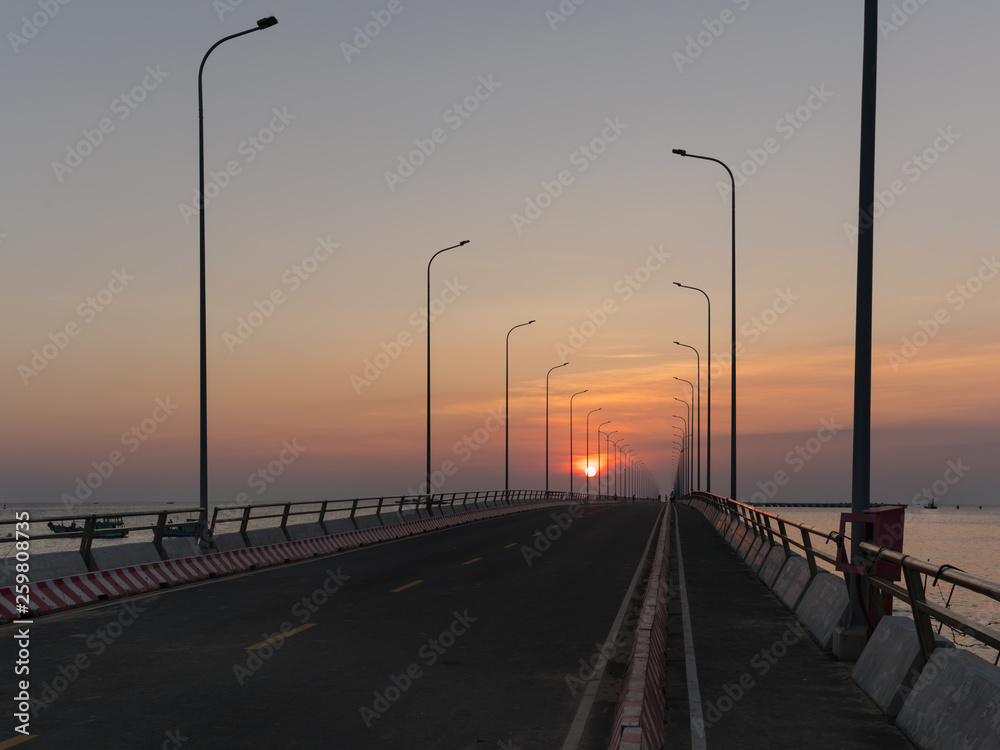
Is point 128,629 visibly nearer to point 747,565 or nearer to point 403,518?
point 747,565

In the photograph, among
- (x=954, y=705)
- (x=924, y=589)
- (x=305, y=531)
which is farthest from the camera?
(x=305, y=531)

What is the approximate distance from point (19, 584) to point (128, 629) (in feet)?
9.02

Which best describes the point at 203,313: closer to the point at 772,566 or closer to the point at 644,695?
the point at 772,566

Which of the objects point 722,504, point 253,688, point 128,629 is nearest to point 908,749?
point 253,688

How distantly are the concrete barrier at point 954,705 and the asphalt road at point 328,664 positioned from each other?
2599 millimetres

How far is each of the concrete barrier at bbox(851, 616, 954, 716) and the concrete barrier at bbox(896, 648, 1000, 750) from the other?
0.24 metres

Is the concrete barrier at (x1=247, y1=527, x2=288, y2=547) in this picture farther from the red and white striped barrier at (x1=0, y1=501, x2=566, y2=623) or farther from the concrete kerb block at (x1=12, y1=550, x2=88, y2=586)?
the concrete kerb block at (x1=12, y1=550, x2=88, y2=586)

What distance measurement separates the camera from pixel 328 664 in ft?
37.3

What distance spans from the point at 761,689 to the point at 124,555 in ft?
46.0

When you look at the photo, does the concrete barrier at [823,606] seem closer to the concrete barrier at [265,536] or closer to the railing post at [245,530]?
the railing post at [245,530]

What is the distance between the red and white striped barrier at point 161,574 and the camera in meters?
15.6

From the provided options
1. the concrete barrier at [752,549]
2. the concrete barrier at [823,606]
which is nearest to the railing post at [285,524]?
the concrete barrier at [752,549]

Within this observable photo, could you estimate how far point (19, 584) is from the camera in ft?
50.4

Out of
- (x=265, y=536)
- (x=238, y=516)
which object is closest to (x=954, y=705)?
(x=265, y=536)
